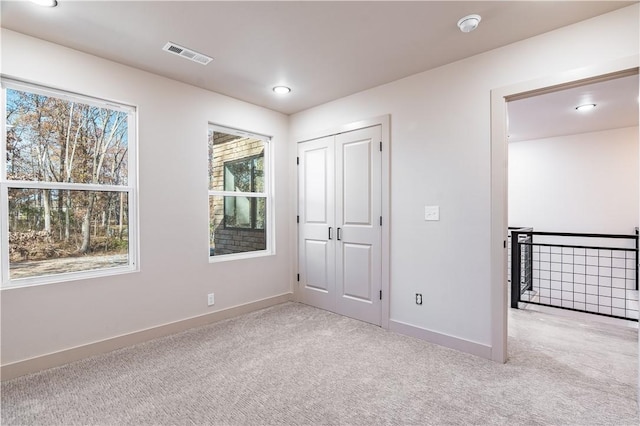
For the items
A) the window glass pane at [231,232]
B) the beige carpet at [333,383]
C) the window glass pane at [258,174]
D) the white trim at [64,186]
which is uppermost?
the window glass pane at [258,174]

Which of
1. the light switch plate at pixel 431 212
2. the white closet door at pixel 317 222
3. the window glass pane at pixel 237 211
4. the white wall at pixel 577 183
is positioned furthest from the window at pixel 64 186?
the white wall at pixel 577 183

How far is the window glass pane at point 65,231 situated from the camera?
2.42 metres

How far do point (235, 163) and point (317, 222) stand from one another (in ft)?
4.01

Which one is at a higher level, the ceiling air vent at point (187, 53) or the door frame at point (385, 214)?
the ceiling air vent at point (187, 53)

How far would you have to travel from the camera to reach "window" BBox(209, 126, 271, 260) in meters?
3.63

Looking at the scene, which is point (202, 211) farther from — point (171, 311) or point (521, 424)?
point (521, 424)

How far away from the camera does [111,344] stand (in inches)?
108

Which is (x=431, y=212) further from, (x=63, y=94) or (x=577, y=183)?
(x=577, y=183)

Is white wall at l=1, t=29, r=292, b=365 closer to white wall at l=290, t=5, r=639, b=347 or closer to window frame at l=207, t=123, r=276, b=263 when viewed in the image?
window frame at l=207, t=123, r=276, b=263

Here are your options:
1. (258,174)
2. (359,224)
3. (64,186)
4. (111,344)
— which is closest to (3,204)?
(64,186)

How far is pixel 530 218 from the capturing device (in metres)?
5.78

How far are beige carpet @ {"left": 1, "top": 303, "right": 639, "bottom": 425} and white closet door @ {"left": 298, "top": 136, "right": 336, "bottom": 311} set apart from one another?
0.88 meters

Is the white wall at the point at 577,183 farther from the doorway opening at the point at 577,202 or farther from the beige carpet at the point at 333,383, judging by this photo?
the beige carpet at the point at 333,383

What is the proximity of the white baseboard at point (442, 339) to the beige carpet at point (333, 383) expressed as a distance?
8 centimetres
